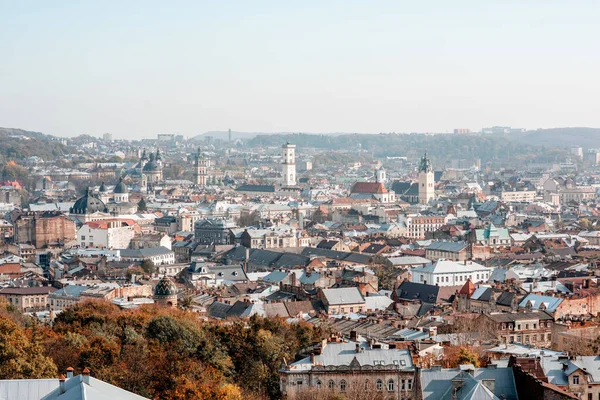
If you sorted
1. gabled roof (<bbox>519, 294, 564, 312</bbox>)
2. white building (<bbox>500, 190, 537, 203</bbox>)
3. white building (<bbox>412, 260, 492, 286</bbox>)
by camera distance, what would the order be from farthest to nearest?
1. white building (<bbox>500, 190, 537, 203</bbox>)
2. white building (<bbox>412, 260, 492, 286</bbox>)
3. gabled roof (<bbox>519, 294, 564, 312</bbox>)

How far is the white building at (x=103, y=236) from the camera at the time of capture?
92.1 meters

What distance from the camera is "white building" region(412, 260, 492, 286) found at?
63.9m

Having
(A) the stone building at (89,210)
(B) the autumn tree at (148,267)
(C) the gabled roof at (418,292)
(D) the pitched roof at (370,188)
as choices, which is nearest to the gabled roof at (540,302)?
(C) the gabled roof at (418,292)

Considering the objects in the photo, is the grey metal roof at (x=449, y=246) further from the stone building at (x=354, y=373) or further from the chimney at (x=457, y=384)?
the chimney at (x=457, y=384)

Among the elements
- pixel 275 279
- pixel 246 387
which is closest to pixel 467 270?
pixel 275 279

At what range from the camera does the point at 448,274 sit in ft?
212

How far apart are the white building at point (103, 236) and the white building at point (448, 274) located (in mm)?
32090

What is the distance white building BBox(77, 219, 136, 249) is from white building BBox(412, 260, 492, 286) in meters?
32.1

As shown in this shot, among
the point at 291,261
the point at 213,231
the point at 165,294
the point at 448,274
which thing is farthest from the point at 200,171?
the point at 165,294

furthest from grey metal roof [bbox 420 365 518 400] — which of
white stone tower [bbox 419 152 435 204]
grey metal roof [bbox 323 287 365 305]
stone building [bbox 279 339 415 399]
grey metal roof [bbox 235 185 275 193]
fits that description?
grey metal roof [bbox 235 185 275 193]

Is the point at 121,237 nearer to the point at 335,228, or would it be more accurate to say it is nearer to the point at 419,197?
the point at 335,228

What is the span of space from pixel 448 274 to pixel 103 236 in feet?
118

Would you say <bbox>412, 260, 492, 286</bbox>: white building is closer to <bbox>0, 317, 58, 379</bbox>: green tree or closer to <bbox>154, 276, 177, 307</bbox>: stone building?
<bbox>154, 276, 177, 307</bbox>: stone building

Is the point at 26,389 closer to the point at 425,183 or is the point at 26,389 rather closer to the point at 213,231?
the point at 213,231
